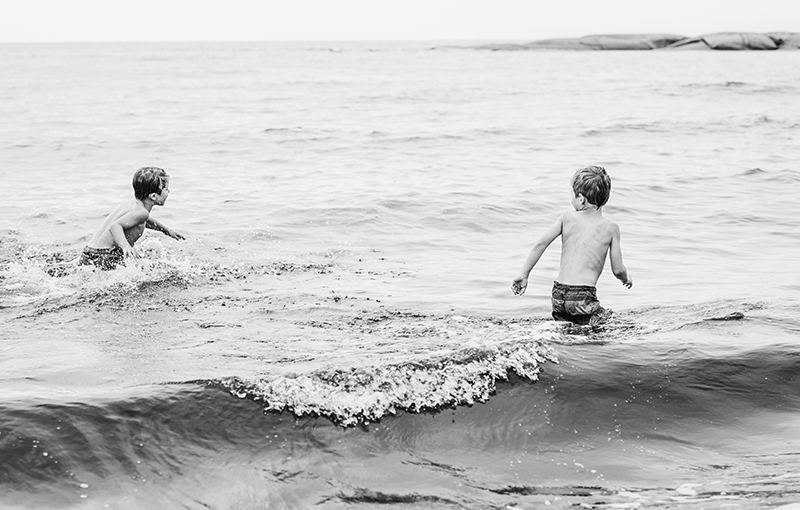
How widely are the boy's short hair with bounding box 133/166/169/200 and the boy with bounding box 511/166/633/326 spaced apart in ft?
12.0

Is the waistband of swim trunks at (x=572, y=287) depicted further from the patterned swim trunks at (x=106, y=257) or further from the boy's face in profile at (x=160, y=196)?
the patterned swim trunks at (x=106, y=257)

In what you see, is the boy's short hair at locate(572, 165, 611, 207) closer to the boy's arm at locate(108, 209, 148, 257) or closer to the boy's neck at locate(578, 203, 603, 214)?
the boy's neck at locate(578, 203, 603, 214)

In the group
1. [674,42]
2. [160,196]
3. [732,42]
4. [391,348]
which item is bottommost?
[391,348]

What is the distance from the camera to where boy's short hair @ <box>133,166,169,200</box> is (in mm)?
7559

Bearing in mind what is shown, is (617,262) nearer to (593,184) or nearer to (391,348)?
(593,184)

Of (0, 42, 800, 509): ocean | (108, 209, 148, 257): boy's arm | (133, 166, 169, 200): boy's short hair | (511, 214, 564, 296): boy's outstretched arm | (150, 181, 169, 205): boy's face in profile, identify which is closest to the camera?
(0, 42, 800, 509): ocean

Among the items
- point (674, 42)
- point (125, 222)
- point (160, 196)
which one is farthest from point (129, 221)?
point (674, 42)

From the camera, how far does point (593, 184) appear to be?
600 centimetres

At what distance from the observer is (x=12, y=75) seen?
46.3m

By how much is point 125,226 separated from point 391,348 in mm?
3428

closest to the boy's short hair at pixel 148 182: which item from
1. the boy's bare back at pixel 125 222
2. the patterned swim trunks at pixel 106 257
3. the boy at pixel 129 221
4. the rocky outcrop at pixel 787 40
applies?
the boy at pixel 129 221

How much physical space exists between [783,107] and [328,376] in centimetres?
2839

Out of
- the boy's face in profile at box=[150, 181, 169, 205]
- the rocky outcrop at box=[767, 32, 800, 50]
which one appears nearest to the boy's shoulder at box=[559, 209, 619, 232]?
the boy's face in profile at box=[150, 181, 169, 205]

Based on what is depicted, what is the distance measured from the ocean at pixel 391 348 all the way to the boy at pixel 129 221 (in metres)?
0.21
